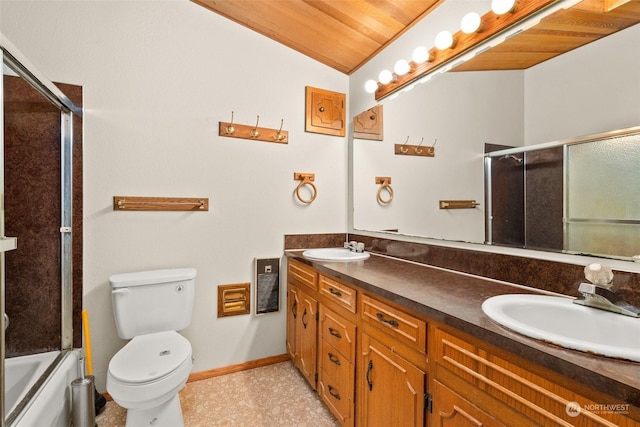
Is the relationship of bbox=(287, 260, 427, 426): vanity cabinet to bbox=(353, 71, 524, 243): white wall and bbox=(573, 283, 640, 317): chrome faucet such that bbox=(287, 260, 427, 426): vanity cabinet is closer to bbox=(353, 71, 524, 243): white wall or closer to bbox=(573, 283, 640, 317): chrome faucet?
bbox=(573, 283, 640, 317): chrome faucet

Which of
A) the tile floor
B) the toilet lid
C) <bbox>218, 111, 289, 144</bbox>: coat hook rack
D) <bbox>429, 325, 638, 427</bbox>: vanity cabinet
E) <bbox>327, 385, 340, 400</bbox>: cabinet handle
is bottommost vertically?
the tile floor

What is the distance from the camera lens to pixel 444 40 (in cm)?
158

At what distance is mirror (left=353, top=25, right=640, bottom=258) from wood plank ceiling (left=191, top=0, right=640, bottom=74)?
0.17ft

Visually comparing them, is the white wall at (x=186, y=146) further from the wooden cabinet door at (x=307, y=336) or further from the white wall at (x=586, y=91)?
the white wall at (x=586, y=91)

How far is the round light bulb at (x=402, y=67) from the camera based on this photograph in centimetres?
190

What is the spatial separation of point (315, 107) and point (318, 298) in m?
1.51

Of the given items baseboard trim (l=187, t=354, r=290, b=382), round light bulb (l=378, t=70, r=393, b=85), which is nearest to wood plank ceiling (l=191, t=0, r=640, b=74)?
round light bulb (l=378, t=70, r=393, b=85)

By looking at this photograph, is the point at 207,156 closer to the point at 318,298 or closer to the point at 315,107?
the point at 315,107

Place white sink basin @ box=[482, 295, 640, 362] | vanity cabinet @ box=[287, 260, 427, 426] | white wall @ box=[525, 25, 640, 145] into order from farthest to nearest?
vanity cabinet @ box=[287, 260, 427, 426], white wall @ box=[525, 25, 640, 145], white sink basin @ box=[482, 295, 640, 362]

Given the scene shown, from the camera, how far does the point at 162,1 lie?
2010mm

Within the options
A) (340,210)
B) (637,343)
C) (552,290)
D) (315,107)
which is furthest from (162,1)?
(637,343)

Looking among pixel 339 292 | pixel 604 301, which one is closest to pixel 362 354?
pixel 339 292

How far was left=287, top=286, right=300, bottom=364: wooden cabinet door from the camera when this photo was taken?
216 centimetres

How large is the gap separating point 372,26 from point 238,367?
2.55 m
